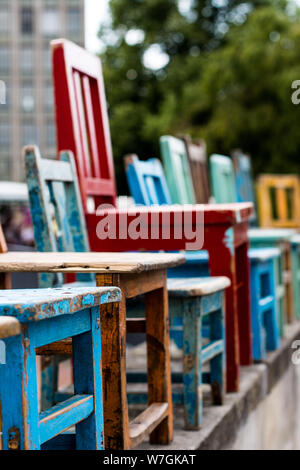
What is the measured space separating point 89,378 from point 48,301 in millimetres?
366

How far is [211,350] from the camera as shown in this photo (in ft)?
9.48

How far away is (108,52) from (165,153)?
21.6 m

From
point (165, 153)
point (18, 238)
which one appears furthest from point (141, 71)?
point (165, 153)

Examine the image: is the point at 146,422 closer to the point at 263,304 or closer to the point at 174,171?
the point at 263,304

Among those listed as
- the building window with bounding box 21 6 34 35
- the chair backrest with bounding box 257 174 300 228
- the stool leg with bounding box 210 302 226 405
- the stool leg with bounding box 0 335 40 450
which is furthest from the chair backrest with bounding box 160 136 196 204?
the building window with bounding box 21 6 34 35

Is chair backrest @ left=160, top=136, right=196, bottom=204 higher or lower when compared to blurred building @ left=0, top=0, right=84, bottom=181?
lower

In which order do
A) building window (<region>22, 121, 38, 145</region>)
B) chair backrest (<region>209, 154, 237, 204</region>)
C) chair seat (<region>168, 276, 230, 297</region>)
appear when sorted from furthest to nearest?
building window (<region>22, 121, 38, 145</region>)
chair backrest (<region>209, 154, 237, 204</region>)
chair seat (<region>168, 276, 230, 297</region>)

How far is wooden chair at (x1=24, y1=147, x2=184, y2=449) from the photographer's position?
6.83ft

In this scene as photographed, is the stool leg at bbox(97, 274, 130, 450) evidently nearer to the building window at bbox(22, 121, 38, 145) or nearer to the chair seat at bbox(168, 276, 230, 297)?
the chair seat at bbox(168, 276, 230, 297)

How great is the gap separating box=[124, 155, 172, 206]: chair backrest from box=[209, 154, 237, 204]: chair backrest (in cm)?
93

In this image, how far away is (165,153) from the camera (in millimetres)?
4461

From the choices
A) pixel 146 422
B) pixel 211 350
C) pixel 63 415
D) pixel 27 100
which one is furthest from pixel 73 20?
pixel 63 415
